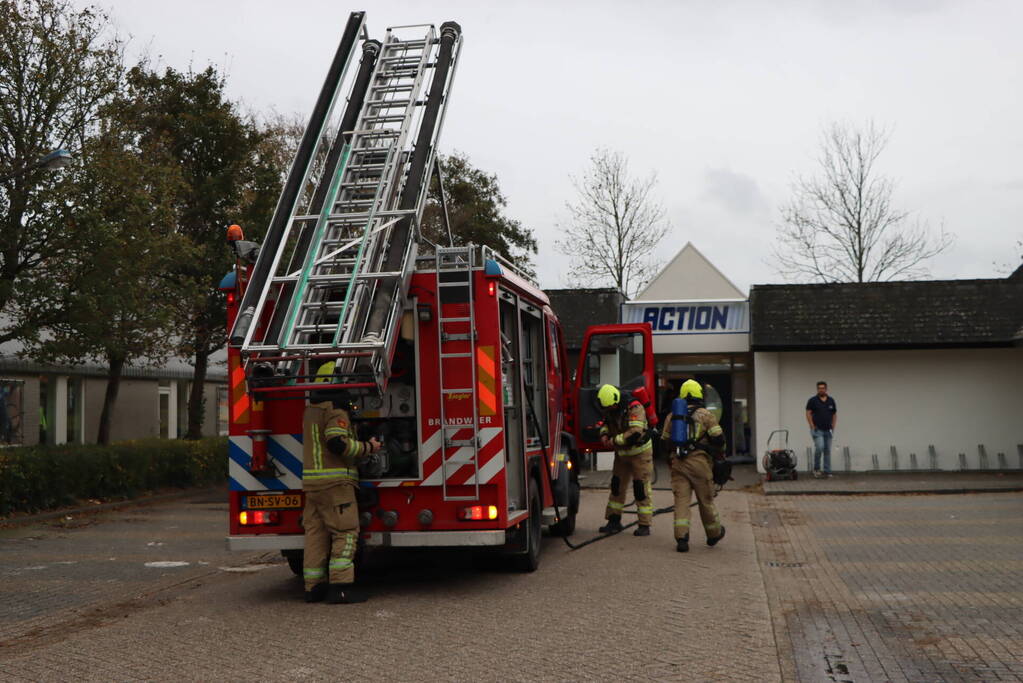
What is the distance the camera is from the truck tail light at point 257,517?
892 cm

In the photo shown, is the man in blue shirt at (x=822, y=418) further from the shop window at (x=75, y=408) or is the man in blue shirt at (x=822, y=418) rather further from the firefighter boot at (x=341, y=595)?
the shop window at (x=75, y=408)

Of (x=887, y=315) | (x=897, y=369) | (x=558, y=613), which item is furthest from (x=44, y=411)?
(x=558, y=613)

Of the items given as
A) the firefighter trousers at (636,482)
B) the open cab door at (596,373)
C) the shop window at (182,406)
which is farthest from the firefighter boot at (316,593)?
the shop window at (182,406)

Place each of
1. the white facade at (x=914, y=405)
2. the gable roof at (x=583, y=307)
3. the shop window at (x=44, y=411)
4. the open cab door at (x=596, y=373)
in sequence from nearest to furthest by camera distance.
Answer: the open cab door at (x=596, y=373)
the white facade at (x=914, y=405)
the gable roof at (x=583, y=307)
the shop window at (x=44, y=411)

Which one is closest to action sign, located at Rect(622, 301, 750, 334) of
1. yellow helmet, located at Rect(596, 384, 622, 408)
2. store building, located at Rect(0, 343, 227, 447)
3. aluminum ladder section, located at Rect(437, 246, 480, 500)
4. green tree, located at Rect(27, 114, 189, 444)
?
green tree, located at Rect(27, 114, 189, 444)

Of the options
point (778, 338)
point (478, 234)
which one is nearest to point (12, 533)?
point (778, 338)

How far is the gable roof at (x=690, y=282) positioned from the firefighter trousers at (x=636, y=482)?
463 inches

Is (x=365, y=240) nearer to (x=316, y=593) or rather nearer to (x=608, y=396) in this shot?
(x=316, y=593)

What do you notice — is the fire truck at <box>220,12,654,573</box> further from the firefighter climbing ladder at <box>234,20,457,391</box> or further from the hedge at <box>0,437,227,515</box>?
the hedge at <box>0,437,227,515</box>

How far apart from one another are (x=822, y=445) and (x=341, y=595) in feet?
46.1

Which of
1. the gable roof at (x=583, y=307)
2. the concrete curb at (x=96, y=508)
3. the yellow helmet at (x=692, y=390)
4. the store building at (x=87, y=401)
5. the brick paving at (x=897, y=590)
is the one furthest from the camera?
the store building at (x=87, y=401)

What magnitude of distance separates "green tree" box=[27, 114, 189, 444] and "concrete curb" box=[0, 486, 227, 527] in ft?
7.77

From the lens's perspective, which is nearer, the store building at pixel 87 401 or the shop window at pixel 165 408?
the store building at pixel 87 401

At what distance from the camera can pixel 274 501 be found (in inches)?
351
